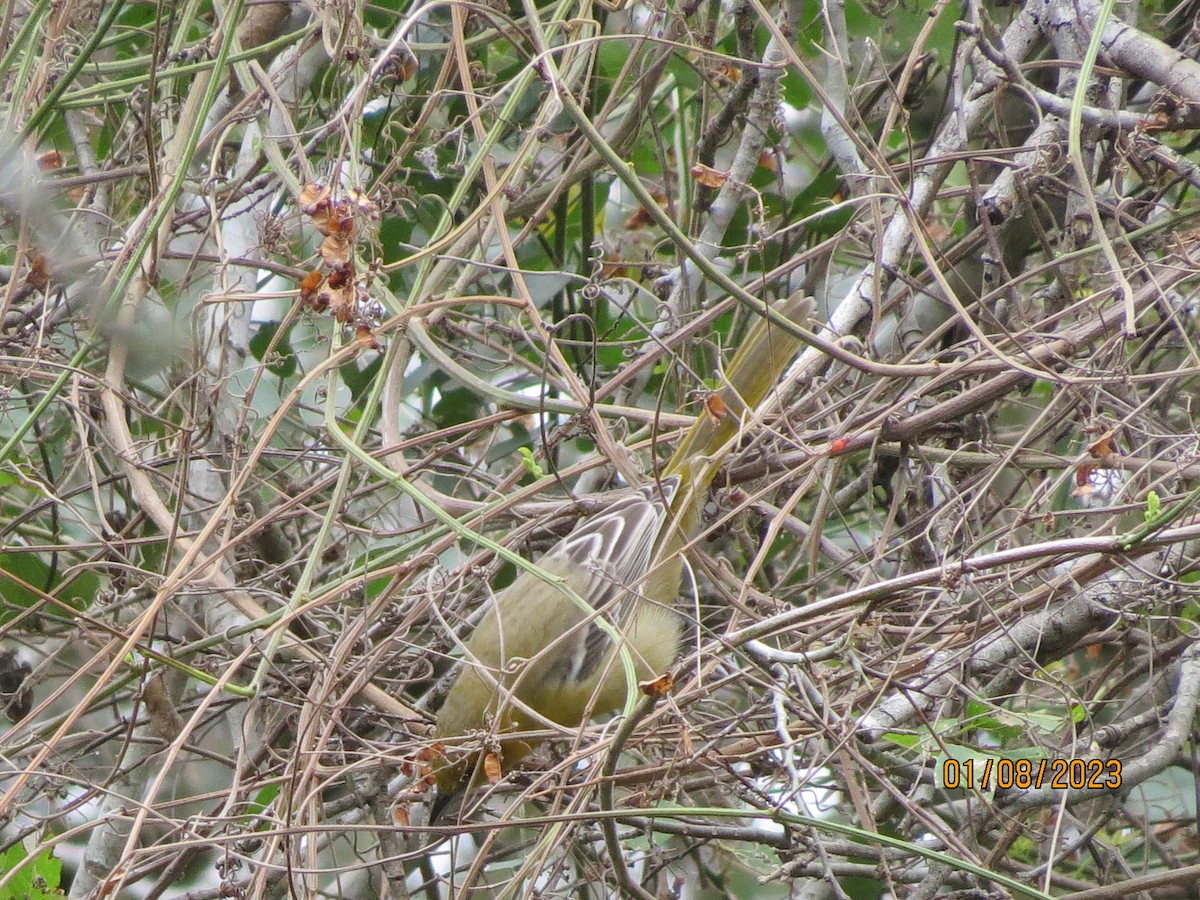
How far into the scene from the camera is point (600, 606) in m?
3.76

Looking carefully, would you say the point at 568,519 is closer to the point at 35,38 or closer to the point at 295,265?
the point at 295,265

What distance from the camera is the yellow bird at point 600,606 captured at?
10.9 ft

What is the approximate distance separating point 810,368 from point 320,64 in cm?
204

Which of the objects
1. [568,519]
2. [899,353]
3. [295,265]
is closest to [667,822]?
[568,519]

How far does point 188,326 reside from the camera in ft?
11.6
